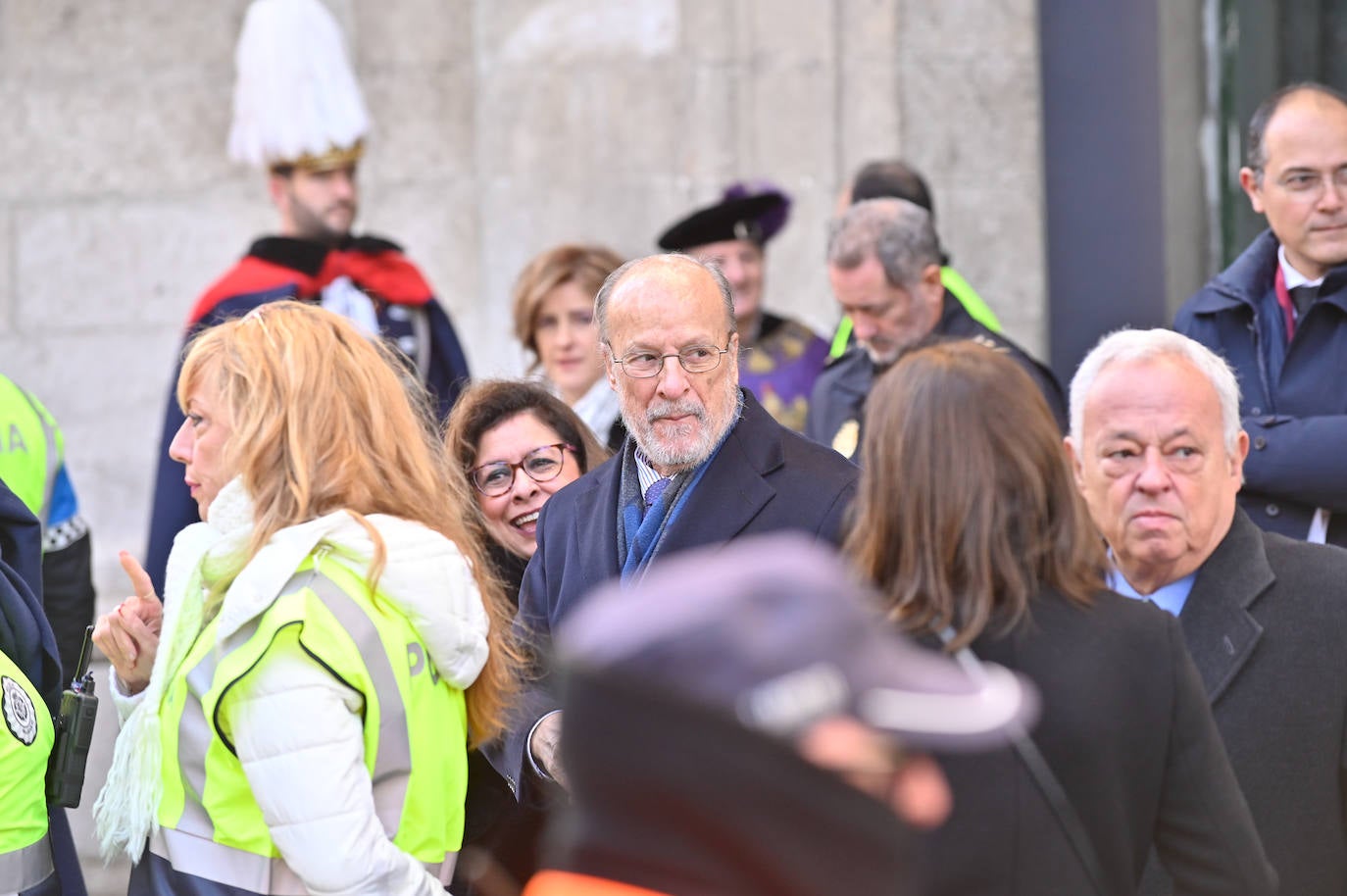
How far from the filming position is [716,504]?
126 inches

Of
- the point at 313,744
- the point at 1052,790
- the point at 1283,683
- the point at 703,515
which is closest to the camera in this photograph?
A: the point at 1052,790

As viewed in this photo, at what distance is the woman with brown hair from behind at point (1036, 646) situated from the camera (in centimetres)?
218

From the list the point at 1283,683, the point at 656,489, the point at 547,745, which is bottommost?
the point at 547,745

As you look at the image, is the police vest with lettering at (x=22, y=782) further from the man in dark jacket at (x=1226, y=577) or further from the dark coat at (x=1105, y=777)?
the man in dark jacket at (x=1226, y=577)

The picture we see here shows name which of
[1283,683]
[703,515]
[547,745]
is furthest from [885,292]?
[1283,683]

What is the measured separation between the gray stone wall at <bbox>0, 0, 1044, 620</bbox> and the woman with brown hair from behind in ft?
13.1

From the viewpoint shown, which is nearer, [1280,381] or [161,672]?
[161,672]

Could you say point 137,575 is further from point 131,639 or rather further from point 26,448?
point 26,448

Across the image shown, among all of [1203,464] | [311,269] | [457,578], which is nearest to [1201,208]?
[311,269]

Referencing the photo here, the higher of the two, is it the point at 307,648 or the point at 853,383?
the point at 853,383

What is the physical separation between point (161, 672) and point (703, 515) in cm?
96

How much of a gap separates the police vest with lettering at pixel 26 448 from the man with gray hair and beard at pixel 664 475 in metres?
1.23

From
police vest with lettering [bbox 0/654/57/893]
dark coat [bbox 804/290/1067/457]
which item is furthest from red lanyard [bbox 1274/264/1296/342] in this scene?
police vest with lettering [bbox 0/654/57/893]

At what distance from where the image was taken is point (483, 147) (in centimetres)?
641
